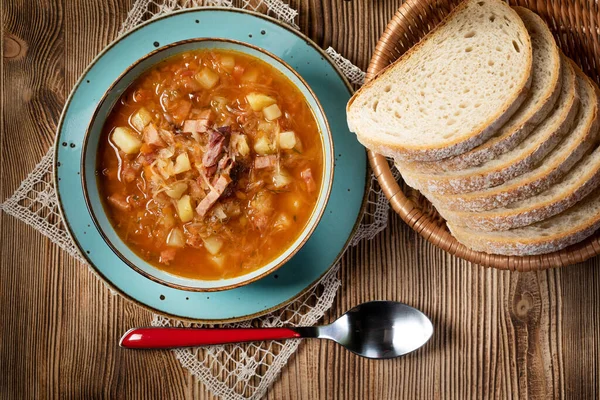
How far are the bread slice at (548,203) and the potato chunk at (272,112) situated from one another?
1009 millimetres

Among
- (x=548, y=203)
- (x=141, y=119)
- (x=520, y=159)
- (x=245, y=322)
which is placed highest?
(x=141, y=119)

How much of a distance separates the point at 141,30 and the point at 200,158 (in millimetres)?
701

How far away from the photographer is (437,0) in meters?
2.71

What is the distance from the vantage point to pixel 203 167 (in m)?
2.65

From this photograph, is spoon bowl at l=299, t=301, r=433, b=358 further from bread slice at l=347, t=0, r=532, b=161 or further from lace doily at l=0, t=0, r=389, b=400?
bread slice at l=347, t=0, r=532, b=161

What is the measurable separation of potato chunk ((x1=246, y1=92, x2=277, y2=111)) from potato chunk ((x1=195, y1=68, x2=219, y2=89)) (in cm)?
18

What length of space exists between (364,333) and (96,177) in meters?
1.59

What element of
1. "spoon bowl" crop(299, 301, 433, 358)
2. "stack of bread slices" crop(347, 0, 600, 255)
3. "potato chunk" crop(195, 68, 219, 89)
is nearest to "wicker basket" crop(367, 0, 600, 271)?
"stack of bread slices" crop(347, 0, 600, 255)

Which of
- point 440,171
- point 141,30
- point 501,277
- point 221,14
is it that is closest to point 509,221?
point 440,171

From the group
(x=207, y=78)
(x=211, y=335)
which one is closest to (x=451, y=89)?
(x=207, y=78)

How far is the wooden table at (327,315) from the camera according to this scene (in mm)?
3023

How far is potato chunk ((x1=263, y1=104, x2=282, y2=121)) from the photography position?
8.73ft

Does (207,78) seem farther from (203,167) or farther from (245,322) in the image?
(245,322)

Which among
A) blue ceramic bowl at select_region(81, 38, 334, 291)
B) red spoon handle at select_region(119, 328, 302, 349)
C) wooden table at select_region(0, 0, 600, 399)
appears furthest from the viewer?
wooden table at select_region(0, 0, 600, 399)
